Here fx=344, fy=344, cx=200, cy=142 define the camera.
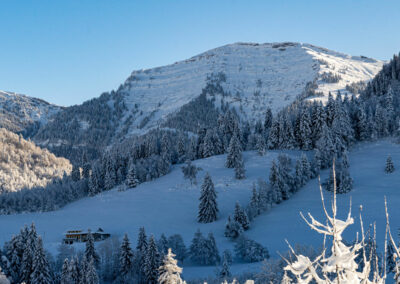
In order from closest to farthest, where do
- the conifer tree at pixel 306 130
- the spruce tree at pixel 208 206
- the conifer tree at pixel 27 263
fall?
1. the conifer tree at pixel 27 263
2. the spruce tree at pixel 208 206
3. the conifer tree at pixel 306 130

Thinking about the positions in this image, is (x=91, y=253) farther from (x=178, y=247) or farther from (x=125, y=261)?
(x=178, y=247)

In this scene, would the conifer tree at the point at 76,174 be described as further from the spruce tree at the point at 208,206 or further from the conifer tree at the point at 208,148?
the spruce tree at the point at 208,206

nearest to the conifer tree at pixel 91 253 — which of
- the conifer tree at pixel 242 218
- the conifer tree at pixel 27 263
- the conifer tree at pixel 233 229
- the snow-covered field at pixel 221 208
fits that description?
the conifer tree at pixel 27 263

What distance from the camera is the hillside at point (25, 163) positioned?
13088 cm

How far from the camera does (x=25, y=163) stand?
147 meters

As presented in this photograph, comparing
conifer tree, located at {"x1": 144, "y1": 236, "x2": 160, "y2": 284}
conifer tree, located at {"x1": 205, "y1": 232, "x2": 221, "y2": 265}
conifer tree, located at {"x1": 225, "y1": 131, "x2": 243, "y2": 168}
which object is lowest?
conifer tree, located at {"x1": 205, "y1": 232, "x2": 221, "y2": 265}

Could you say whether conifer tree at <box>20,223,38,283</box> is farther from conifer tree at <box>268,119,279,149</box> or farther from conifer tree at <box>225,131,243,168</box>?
conifer tree at <box>268,119,279,149</box>

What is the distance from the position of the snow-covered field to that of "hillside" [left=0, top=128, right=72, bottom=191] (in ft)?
187

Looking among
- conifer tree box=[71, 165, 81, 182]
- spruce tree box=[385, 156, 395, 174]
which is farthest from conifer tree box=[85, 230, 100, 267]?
conifer tree box=[71, 165, 81, 182]

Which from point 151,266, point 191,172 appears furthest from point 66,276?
point 191,172

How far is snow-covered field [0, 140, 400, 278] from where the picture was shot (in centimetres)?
5388

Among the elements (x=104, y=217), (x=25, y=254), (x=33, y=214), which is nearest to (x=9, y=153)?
(x=33, y=214)

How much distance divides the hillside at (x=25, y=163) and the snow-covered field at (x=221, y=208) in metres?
57.0

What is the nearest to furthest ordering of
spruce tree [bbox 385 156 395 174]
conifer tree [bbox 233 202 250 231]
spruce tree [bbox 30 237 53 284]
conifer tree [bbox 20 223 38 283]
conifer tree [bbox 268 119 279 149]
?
spruce tree [bbox 30 237 53 284] → conifer tree [bbox 20 223 38 283] → conifer tree [bbox 233 202 250 231] → spruce tree [bbox 385 156 395 174] → conifer tree [bbox 268 119 279 149]
